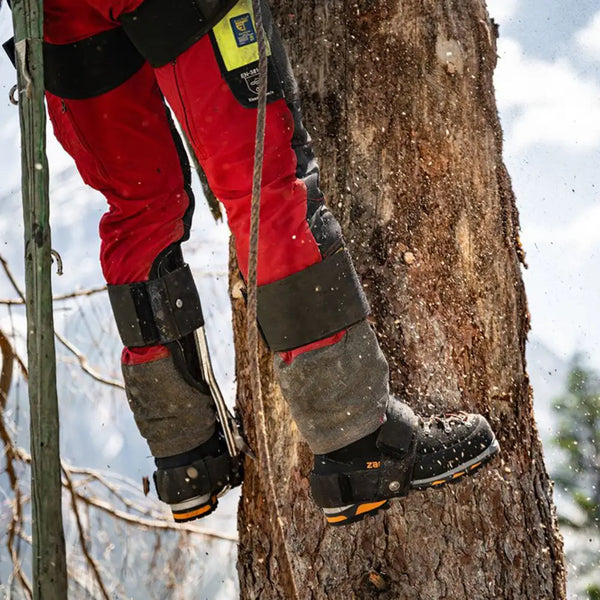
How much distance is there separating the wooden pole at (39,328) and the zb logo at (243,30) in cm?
36

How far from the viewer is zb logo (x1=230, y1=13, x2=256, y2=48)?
4.40 ft

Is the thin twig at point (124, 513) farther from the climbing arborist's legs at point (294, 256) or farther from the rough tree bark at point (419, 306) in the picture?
the climbing arborist's legs at point (294, 256)

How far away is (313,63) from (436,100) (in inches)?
14.2

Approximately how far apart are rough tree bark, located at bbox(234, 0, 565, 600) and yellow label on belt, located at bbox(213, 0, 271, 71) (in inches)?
21.6

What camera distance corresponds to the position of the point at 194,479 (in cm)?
168

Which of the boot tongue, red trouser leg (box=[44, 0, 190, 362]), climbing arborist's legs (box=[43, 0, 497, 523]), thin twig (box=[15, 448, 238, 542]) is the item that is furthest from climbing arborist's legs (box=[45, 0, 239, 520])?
thin twig (box=[15, 448, 238, 542])

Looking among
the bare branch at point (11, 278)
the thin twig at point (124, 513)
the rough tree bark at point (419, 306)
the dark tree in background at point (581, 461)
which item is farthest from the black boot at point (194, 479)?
the dark tree in background at point (581, 461)

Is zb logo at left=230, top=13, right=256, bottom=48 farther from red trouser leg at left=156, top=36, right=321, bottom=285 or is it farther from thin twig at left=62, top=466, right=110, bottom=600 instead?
thin twig at left=62, top=466, right=110, bottom=600

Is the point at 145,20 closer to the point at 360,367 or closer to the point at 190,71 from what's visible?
the point at 190,71

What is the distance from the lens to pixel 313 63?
1.90m

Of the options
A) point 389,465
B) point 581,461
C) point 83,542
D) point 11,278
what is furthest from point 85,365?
point 581,461

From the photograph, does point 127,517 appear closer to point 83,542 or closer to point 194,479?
point 83,542

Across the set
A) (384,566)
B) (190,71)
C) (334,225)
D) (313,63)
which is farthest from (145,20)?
(384,566)

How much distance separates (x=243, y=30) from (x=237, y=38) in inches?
0.9
